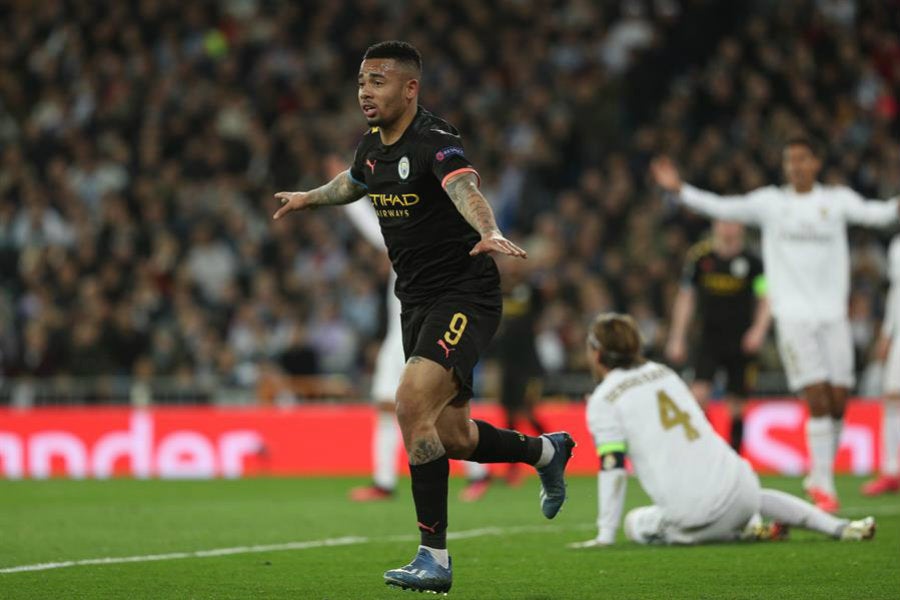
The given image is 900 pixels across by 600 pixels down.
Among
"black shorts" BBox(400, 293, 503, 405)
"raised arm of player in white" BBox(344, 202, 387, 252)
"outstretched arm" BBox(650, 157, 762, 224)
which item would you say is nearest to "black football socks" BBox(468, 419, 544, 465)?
"black shorts" BBox(400, 293, 503, 405)

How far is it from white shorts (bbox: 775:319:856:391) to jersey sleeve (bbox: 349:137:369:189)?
14.5 ft

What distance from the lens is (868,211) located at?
1074 centimetres

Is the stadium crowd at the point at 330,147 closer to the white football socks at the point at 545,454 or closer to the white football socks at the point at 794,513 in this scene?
the white football socks at the point at 794,513

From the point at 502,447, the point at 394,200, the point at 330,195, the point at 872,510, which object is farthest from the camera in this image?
the point at 872,510

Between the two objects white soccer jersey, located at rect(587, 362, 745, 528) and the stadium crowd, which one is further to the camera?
the stadium crowd

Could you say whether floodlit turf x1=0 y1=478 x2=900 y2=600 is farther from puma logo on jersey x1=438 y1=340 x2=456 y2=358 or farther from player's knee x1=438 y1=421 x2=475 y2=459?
puma logo on jersey x1=438 y1=340 x2=456 y2=358

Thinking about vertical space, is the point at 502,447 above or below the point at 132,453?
above

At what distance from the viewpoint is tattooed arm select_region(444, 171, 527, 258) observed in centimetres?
629

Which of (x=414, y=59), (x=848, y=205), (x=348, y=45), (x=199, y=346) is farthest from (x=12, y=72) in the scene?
(x=414, y=59)

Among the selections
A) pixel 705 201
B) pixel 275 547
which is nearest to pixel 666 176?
pixel 705 201

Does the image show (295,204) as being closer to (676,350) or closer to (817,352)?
(817,352)

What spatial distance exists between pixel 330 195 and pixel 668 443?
2226mm

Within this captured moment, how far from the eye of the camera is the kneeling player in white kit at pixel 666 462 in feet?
27.1

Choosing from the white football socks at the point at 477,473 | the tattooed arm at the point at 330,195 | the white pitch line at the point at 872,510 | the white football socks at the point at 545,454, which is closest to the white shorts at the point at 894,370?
the white pitch line at the point at 872,510
